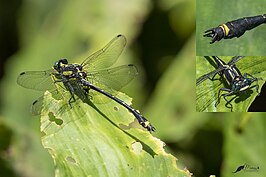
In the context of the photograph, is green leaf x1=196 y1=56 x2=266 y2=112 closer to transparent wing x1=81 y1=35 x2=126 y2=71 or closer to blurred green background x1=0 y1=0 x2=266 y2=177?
transparent wing x1=81 y1=35 x2=126 y2=71

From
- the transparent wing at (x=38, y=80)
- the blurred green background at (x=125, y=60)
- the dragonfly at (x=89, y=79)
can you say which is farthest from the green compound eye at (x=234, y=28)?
the blurred green background at (x=125, y=60)

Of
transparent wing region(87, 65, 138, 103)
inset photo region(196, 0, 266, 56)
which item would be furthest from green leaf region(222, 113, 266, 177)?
transparent wing region(87, 65, 138, 103)

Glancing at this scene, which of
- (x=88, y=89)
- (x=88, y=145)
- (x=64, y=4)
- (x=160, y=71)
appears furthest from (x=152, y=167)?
(x=64, y=4)

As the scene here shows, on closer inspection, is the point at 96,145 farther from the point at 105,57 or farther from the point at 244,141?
the point at 244,141

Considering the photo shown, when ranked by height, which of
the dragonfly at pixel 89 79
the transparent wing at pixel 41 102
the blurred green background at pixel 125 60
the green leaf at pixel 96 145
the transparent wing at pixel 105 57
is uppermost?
the blurred green background at pixel 125 60

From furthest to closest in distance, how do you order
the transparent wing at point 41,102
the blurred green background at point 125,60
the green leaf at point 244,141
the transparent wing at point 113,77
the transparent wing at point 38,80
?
the blurred green background at point 125,60, the green leaf at point 244,141, the transparent wing at point 113,77, the transparent wing at point 38,80, the transparent wing at point 41,102

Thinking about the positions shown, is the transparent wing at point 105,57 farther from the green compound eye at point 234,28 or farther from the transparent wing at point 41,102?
the green compound eye at point 234,28
